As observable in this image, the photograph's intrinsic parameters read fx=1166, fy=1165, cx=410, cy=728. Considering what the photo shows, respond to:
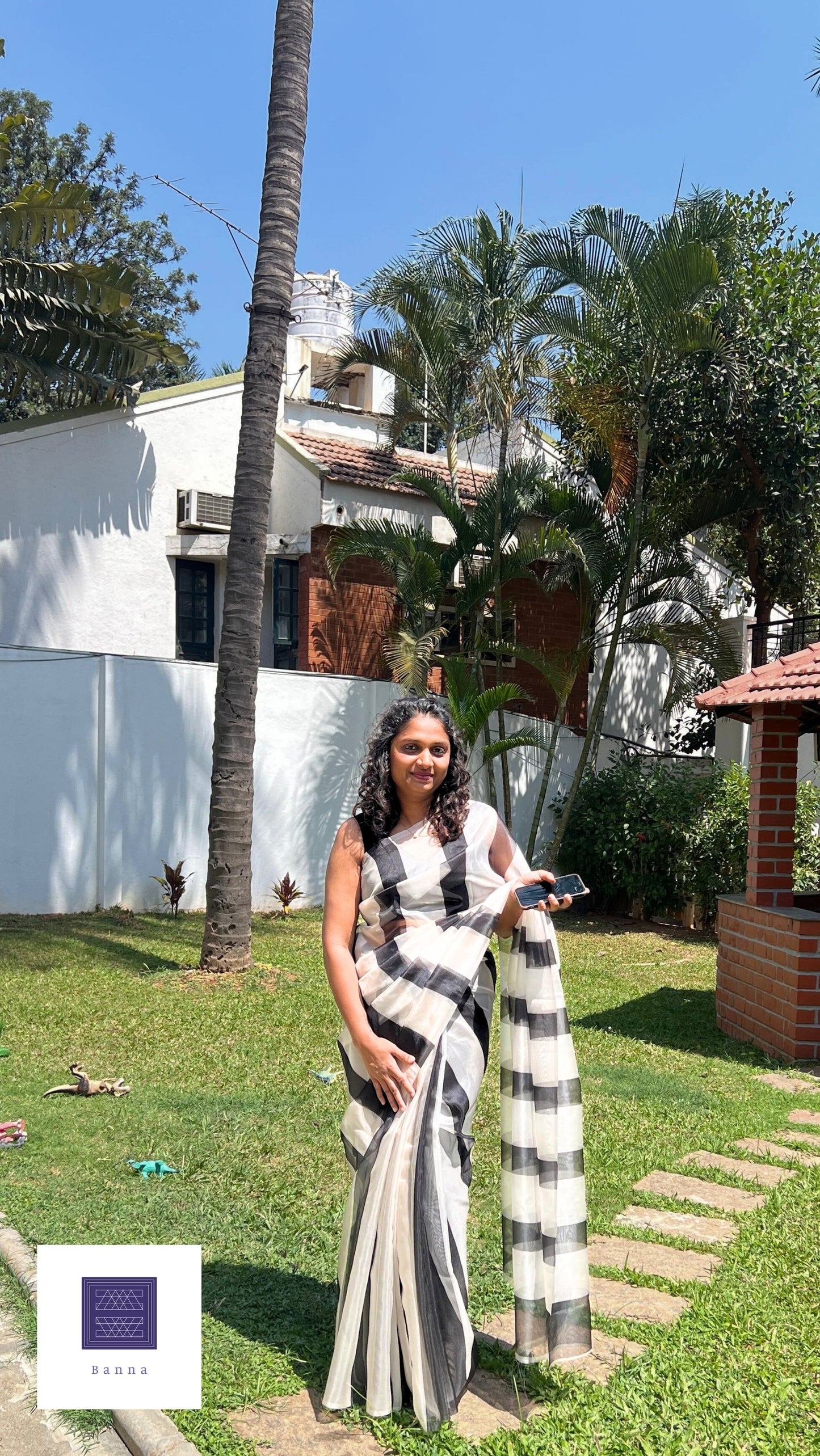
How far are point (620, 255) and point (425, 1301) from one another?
38.9ft

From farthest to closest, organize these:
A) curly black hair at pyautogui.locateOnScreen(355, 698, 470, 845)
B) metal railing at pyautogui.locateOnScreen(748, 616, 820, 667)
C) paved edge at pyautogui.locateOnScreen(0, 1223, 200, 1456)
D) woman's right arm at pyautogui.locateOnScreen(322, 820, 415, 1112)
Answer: metal railing at pyautogui.locateOnScreen(748, 616, 820, 667) → curly black hair at pyautogui.locateOnScreen(355, 698, 470, 845) → woman's right arm at pyautogui.locateOnScreen(322, 820, 415, 1112) → paved edge at pyautogui.locateOnScreen(0, 1223, 200, 1456)

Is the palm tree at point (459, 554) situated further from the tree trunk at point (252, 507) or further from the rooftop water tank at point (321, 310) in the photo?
the rooftop water tank at point (321, 310)

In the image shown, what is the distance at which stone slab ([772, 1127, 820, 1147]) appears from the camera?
5.58 metres

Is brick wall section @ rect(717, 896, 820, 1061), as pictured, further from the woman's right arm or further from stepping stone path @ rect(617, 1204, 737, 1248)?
the woman's right arm

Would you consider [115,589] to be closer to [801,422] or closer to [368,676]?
[368,676]

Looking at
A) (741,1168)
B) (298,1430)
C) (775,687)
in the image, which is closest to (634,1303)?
(298,1430)

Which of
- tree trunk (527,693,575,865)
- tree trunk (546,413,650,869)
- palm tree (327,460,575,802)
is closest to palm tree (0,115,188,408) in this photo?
palm tree (327,460,575,802)

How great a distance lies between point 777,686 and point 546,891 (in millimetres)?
4843

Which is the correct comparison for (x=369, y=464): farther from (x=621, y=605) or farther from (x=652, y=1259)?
(x=652, y=1259)

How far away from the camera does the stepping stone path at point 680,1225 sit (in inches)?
174

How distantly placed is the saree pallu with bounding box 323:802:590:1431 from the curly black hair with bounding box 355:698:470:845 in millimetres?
47

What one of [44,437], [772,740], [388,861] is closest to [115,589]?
[44,437]

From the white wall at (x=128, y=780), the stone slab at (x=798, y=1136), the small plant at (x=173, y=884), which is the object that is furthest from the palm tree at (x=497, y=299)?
the stone slab at (x=798, y=1136)

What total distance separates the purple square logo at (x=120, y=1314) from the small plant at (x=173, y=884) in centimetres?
910
